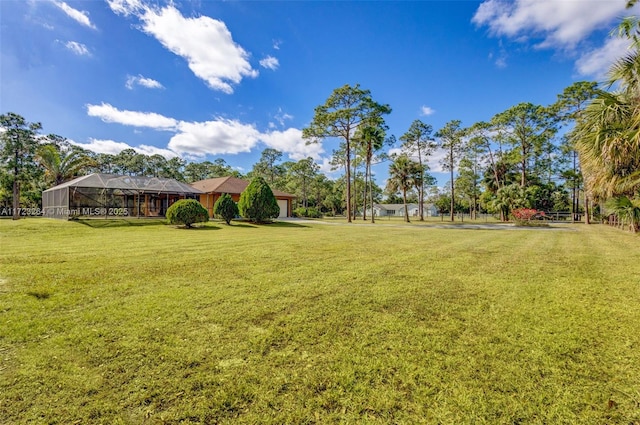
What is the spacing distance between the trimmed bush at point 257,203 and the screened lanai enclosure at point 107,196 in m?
6.06

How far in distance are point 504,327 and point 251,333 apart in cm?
282

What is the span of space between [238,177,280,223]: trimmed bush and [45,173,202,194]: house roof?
6.06 metres

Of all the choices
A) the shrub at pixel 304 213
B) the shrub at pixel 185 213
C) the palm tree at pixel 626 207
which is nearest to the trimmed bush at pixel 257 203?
the shrub at pixel 185 213

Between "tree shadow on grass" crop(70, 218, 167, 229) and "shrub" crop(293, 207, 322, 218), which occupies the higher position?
"shrub" crop(293, 207, 322, 218)

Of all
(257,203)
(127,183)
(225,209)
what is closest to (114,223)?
(127,183)

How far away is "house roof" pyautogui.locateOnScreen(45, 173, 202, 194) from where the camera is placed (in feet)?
56.8

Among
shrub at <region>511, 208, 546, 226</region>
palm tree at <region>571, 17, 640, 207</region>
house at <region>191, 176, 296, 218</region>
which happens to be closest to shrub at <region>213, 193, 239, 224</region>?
house at <region>191, 176, 296, 218</region>

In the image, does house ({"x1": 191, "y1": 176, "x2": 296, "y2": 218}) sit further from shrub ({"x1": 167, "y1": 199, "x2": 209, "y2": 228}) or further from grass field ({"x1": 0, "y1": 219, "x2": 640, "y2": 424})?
grass field ({"x1": 0, "y1": 219, "x2": 640, "y2": 424})

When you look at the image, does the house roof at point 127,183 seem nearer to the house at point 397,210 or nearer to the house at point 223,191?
the house at point 223,191

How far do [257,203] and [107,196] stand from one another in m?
11.2

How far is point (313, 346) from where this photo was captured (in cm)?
274

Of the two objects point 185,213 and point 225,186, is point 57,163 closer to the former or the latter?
point 225,186

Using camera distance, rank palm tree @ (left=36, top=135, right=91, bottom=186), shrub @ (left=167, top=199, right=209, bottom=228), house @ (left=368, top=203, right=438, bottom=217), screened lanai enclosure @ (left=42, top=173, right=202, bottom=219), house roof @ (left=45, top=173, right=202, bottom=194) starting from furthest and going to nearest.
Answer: house @ (left=368, top=203, right=438, bottom=217) → palm tree @ (left=36, top=135, right=91, bottom=186) → house roof @ (left=45, top=173, right=202, bottom=194) → screened lanai enclosure @ (left=42, top=173, right=202, bottom=219) → shrub @ (left=167, top=199, right=209, bottom=228)

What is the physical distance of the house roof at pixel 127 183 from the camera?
17.3 metres
